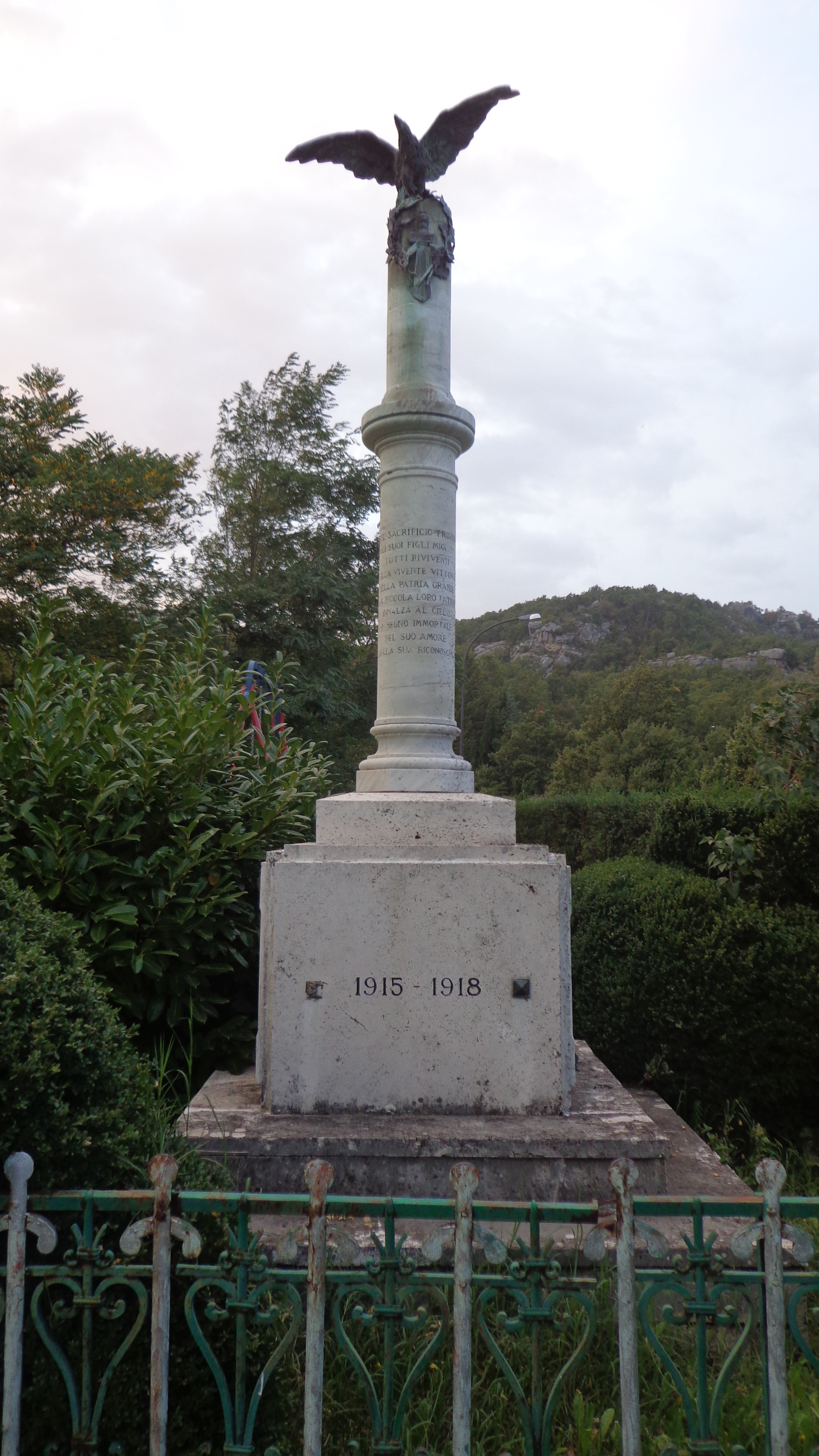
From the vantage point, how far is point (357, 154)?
15.9 feet

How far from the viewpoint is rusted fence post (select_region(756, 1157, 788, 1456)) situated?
173 centimetres

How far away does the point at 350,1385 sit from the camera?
7.59 ft

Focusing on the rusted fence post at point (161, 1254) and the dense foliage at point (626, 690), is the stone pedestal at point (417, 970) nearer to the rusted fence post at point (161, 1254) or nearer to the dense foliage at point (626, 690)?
the rusted fence post at point (161, 1254)

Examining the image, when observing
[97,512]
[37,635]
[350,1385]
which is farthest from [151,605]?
[350,1385]

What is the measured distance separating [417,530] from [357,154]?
209 cm

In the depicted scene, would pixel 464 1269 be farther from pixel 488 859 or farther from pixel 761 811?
pixel 761 811

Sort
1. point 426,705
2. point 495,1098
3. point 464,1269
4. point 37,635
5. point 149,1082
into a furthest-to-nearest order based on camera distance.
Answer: point 37,635, point 426,705, point 495,1098, point 149,1082, point 464,1269

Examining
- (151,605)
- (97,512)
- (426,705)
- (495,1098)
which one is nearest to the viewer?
(495,1098)

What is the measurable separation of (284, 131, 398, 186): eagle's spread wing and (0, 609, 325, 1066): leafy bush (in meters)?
2.76

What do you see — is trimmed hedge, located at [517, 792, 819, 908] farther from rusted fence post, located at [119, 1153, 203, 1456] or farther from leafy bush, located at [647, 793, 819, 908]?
rusted fence post, located at [119, 1153, 203, 1456]

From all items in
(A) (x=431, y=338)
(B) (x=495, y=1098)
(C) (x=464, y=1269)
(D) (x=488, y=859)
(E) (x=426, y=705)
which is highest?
(A) (x=431, y=338)

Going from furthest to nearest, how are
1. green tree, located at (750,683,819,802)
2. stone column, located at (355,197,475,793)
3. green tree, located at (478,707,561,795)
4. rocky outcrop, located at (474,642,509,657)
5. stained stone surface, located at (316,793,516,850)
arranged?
rocky outcrop, located at (474,642,509,657)
green tree, located at (478,707,561,795)
green tree, located at (750,683,819,802)
stone column, located at (355,197,475,793)
stained stone surface, located at (316,793,516,850)

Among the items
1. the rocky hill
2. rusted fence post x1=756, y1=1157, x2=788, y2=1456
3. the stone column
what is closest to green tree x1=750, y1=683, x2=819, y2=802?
the stone column

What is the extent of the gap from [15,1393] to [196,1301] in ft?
1.18
